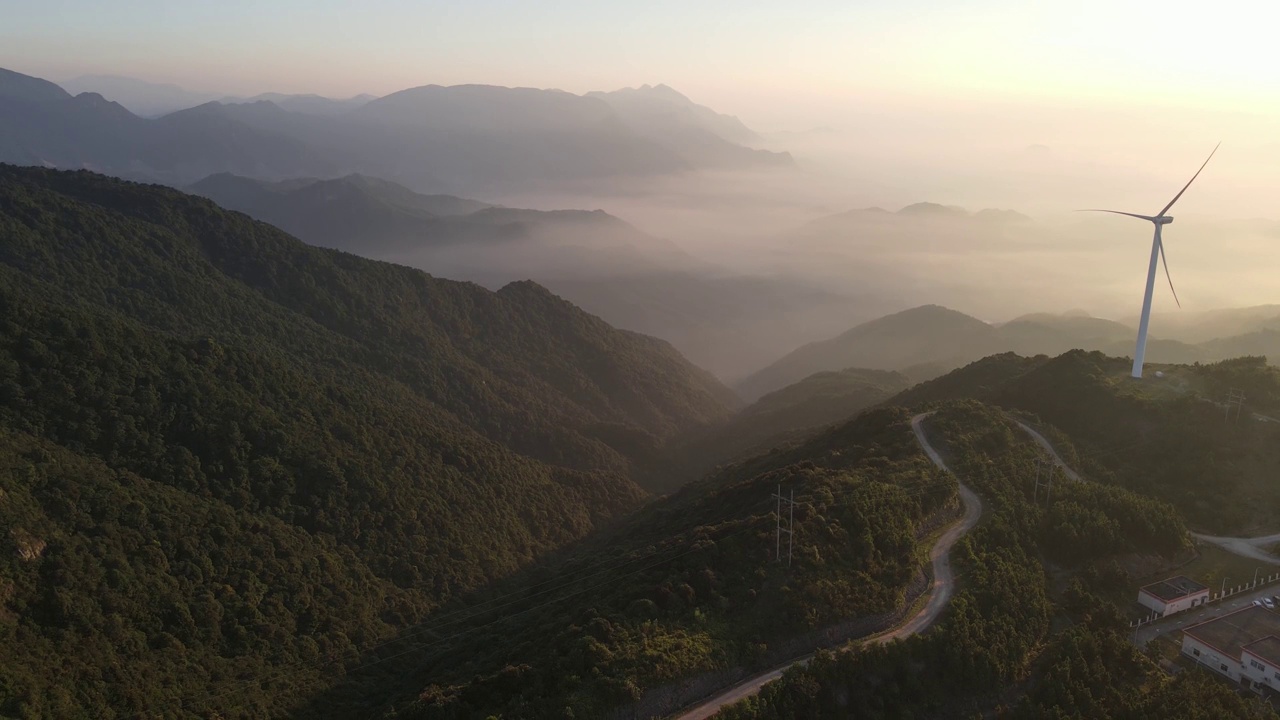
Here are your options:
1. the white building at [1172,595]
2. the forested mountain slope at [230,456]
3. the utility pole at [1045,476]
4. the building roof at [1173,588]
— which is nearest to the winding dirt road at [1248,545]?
the building roof at [1173,588]

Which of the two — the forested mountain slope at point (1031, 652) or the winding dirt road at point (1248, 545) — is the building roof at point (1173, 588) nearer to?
the forested mountain slope at point (1031, 652)

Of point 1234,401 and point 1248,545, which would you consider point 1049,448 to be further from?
point 1234,401

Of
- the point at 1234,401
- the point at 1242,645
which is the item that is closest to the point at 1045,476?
the point at 1242,645

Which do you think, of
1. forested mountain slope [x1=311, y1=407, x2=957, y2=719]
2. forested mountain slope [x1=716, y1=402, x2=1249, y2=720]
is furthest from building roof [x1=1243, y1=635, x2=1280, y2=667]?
forested mountain slope [x1=311, y1=407, x2=957, y2=719]

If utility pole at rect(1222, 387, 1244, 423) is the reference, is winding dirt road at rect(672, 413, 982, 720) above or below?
below

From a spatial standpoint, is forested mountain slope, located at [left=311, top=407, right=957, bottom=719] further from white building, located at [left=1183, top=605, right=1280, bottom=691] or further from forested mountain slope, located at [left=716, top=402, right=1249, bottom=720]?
white building, located at [left=1183, top=605, right=1280, bottom=691]

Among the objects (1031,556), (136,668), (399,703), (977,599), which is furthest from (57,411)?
(1031,556)

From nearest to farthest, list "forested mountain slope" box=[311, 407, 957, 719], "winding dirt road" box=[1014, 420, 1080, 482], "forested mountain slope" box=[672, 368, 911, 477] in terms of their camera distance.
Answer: "forested mountain slope" box=[311, 407, 957, 719]
"winding dirt road" box=[1014, 420, 1080, 482]
"forested mountain slope" box=[672, 368, 911, 477]
